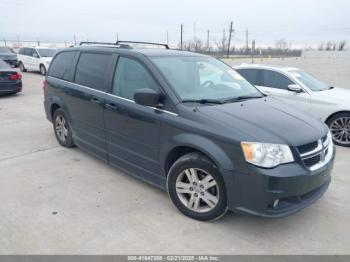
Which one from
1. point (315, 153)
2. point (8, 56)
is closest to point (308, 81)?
point (315, 153)

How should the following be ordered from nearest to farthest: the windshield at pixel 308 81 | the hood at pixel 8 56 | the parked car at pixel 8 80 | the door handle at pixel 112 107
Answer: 1. the door handle at pixel 112 107
2. the windshield at pixel 308 81
3. the parked car at pixel 8 80
4. the hood at pixel 8 56

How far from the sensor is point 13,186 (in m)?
4.09

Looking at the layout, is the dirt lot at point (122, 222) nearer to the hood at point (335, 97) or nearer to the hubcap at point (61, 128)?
the hubcap at point (61, 128)

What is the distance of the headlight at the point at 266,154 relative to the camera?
2.83m

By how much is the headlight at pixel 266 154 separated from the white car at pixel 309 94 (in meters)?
4.00

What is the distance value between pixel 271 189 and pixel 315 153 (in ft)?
2.30

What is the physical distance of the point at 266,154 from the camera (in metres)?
2.85

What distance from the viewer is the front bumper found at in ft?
9.17

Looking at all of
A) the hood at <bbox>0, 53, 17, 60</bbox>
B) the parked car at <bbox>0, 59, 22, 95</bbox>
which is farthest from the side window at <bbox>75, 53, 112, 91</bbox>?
the hood at <bbox>0, 53, 17, 60</bbox>

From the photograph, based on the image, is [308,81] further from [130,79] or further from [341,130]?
[130,79]

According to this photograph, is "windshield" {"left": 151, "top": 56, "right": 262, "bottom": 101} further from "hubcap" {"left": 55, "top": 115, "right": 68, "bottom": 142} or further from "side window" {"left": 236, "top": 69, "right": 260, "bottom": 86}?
"side window" {"left": 236, "top": 69, "right": 260, "bottom": 86}

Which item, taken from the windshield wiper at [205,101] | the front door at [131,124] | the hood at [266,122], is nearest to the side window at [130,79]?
the front door at [131,124]

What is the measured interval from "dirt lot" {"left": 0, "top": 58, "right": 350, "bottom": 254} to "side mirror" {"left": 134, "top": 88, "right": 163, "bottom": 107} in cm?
121

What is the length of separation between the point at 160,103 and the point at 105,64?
1.33 m
